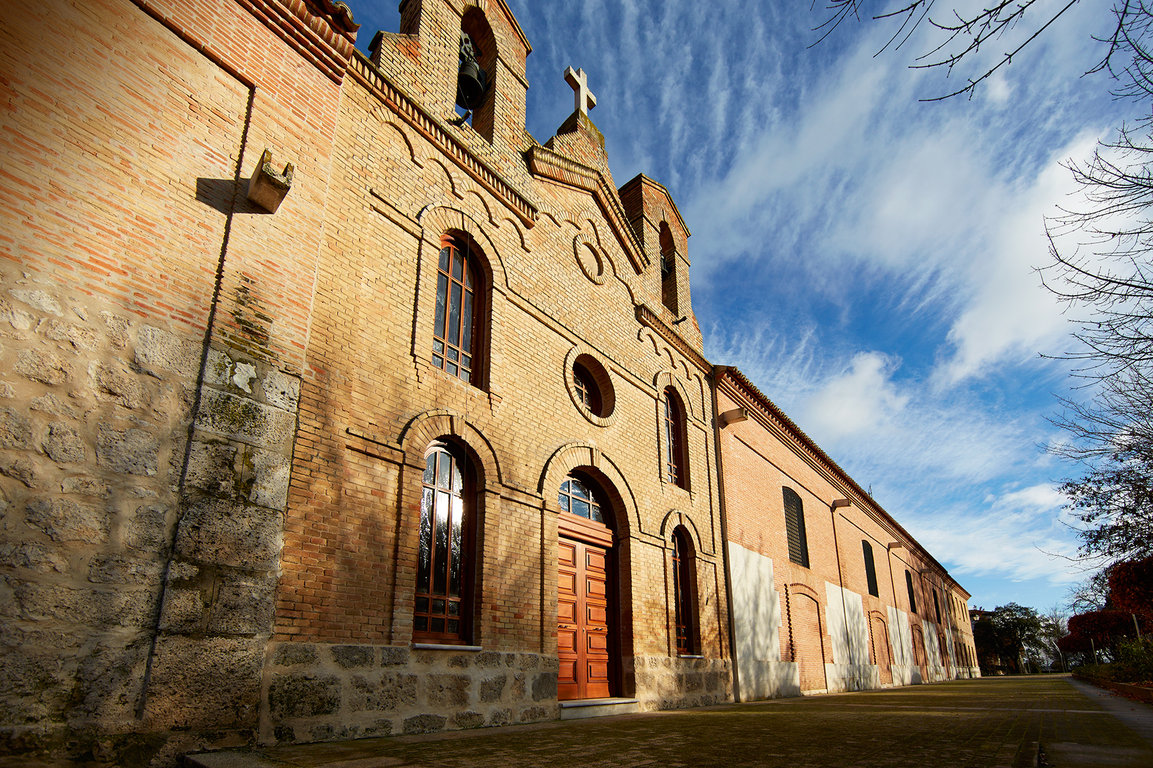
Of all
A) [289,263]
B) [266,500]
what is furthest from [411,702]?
[289,263]

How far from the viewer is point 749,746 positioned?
4.86 m

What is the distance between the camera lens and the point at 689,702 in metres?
10.7

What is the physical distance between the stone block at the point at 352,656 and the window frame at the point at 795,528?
511 inches

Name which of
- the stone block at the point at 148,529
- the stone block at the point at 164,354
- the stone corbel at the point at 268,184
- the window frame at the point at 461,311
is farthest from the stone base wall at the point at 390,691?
the stone corbel at the point at 268,184

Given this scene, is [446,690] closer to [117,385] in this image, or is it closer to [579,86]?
[117,385]

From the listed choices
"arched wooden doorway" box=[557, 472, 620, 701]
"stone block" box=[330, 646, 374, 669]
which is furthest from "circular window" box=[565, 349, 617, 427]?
"stone block" box=[330, 646, 374, 669]

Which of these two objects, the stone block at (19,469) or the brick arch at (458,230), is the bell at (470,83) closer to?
the brick arch at (458,230)

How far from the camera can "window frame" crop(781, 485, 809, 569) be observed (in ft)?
55.6

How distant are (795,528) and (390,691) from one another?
45.8 ft

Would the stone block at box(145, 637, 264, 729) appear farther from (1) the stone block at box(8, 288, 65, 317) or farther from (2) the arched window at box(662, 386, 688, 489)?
(2) the arched window at box(662, 386, 688, 489)

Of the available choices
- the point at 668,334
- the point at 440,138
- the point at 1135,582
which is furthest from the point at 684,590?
the point at 440,138

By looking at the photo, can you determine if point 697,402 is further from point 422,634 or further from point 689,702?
point 422,634

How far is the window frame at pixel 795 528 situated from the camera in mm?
16953

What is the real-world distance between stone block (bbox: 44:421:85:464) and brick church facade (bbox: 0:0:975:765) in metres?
0.02
